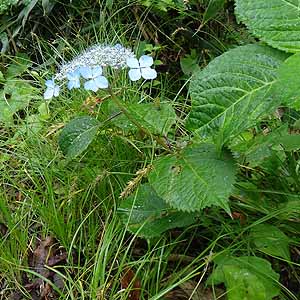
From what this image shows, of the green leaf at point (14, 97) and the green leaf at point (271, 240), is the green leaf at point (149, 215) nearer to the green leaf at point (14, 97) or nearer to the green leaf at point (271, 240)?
the green leaf at point (271, 240)

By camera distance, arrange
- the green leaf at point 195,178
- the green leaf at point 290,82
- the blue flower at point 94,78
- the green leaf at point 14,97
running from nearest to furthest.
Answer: the green leaf at point 290,82, the green leaf at point 195,178, the blue flower at point 94,78, the green leaf at point 14,97

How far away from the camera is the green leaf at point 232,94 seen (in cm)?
106

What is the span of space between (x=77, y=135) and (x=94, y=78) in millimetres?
149

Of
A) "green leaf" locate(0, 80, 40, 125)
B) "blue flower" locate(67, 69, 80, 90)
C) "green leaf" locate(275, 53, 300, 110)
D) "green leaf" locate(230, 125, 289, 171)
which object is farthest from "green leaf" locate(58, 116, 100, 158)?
"green leaf" locate(0, 80, 40, 125)

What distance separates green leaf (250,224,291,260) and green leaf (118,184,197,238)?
0.12 m

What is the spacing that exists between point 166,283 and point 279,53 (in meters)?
0.49

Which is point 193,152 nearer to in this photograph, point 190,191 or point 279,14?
point 190,191

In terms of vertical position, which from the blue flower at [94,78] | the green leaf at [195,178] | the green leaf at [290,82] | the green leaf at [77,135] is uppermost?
the green leaf at [290,82]

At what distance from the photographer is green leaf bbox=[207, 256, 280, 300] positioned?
3.89 feet

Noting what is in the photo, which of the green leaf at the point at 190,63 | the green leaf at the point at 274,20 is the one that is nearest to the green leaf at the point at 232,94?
the green leaf at the point at 274,20

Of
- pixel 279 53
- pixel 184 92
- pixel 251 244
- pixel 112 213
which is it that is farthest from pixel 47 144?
pixel 279 53

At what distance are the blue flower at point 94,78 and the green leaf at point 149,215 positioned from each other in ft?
0.76

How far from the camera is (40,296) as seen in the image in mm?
1440

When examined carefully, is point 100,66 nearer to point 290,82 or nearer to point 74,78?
point 74,78
